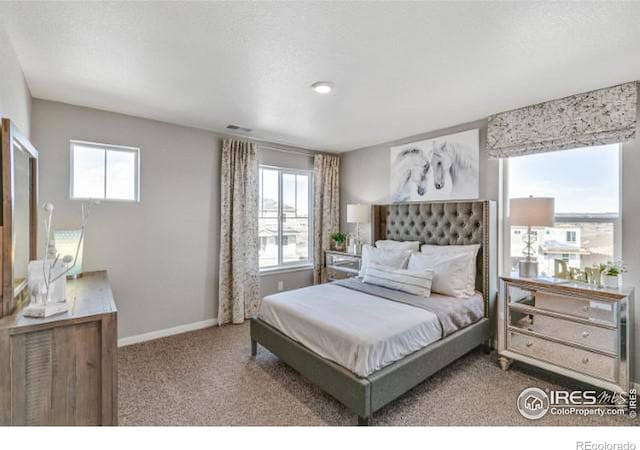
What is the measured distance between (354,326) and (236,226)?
2.21 meters

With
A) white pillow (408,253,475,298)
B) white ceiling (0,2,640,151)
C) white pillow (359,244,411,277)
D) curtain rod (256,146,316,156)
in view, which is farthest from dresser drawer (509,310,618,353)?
curtain rod (256,146,316,156)

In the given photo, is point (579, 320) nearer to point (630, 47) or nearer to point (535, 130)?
point (535, 130)

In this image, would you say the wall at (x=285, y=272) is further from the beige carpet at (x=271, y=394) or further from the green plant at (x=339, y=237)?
the beige carpet at (x=271, y=394)

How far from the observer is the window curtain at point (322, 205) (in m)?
4.67

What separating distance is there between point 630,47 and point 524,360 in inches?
91.7

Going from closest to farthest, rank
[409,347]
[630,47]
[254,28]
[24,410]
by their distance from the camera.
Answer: [24,410] → [254,28] → [630,47] → [409,347]

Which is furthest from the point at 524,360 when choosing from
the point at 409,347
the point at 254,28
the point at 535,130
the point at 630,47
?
the point at 254,28

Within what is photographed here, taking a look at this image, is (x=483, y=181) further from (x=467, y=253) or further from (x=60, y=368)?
(x=60, y=368)

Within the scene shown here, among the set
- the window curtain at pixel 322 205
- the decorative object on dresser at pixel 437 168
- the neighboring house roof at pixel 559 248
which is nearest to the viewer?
the neighboring house roof at pixel 559 248

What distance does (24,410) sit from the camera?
4.50 feet

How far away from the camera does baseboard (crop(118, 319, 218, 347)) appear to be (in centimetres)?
315

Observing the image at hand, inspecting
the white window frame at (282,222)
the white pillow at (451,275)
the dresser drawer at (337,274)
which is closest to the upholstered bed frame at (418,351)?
the white pillow at (451,275)

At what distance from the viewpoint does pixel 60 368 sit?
145 centimetres

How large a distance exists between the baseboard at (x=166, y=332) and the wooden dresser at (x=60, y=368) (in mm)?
1838
